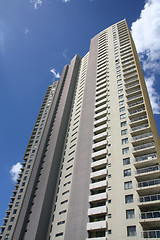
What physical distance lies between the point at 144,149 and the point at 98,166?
27.9 ft

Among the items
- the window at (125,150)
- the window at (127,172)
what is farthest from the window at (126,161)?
the window at (125,150)

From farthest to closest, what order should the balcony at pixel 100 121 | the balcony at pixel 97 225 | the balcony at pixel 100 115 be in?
the balcony at pixel 100 115, the balcony at pixel 100 121, the balcony at pixel 97 225

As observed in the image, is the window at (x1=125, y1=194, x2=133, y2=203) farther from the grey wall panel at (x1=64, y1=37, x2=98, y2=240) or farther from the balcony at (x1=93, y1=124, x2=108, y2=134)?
the balcony at (x1=93, y1=124, x2=108, y2=134)

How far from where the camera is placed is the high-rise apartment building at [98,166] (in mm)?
26078

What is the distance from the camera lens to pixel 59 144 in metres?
50.4

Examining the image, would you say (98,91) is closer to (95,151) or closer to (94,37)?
(95,151)

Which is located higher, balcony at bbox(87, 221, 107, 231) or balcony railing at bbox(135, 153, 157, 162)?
balcony railing at bbox(135, 153, 157, 162)

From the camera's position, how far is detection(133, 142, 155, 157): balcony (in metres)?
29.9

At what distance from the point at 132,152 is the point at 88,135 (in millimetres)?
11865

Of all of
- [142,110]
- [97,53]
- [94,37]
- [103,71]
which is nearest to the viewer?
[142,110]

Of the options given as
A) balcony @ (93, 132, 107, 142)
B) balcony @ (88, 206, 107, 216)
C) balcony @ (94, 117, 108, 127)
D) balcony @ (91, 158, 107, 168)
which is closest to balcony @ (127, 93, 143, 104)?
balcony @ (94, 117, 108, 127)

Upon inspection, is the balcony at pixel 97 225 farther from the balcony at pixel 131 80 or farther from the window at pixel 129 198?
the balcony at pixel 131 80

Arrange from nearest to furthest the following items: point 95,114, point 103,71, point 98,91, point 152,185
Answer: point 152,185
point 95,114
point 98,91
point 103,71

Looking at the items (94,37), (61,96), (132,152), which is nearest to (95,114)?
(132,152)
